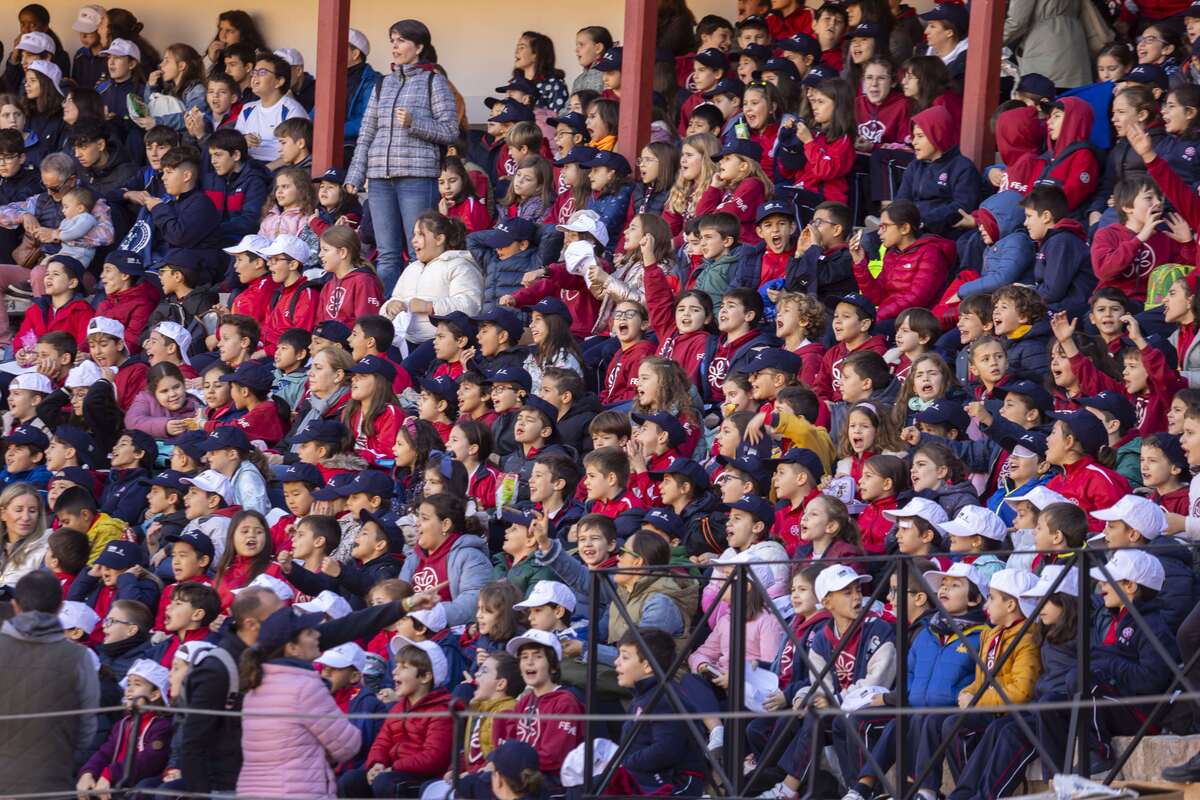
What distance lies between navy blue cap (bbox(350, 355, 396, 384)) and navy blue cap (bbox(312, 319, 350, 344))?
0.73m

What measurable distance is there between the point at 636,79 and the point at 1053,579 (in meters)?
7.22

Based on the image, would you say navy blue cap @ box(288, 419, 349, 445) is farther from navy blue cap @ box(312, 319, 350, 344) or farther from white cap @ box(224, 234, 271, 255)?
white cap @ box(224, 234, 271, 255)

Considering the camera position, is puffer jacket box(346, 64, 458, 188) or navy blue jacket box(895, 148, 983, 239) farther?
puffer jacket box(346, 64, 458, 188)

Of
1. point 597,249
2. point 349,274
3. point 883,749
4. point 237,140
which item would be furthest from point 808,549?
point 237,140

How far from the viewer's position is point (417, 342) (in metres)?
14.1

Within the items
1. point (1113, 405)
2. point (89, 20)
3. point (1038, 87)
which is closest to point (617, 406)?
point (1113, 405)

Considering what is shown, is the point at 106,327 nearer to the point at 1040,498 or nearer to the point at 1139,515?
the point at 1040,498

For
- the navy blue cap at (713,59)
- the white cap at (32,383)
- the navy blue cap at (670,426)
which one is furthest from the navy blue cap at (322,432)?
the navy blue cap at (713,59)

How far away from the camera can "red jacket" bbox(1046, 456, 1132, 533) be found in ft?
33.1

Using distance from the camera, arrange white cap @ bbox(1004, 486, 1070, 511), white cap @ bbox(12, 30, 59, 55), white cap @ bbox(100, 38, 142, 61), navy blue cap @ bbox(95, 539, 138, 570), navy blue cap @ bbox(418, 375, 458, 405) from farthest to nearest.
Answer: white cap @ bbox(12, 30, 59, 55), white cap @ bbox(100, 38, 142, 61), navy blue cap @ bbox(418, 375, 458, 405), navy blue cap @ bbox(95, 539, 138, 570), white cap @ bbox(1004, 486, 1070, 511)

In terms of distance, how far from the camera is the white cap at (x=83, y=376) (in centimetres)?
1423

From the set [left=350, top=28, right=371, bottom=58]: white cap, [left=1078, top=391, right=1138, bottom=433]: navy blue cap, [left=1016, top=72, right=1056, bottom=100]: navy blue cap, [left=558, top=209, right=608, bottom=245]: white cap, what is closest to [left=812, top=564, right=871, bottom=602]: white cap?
[left=1078, top=391, right=1138, bottom=433]: navy blue cap

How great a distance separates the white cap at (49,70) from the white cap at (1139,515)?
11.0 meters

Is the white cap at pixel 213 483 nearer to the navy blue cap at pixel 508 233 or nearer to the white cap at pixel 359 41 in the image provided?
the navy blue cap at pixel 508 233
